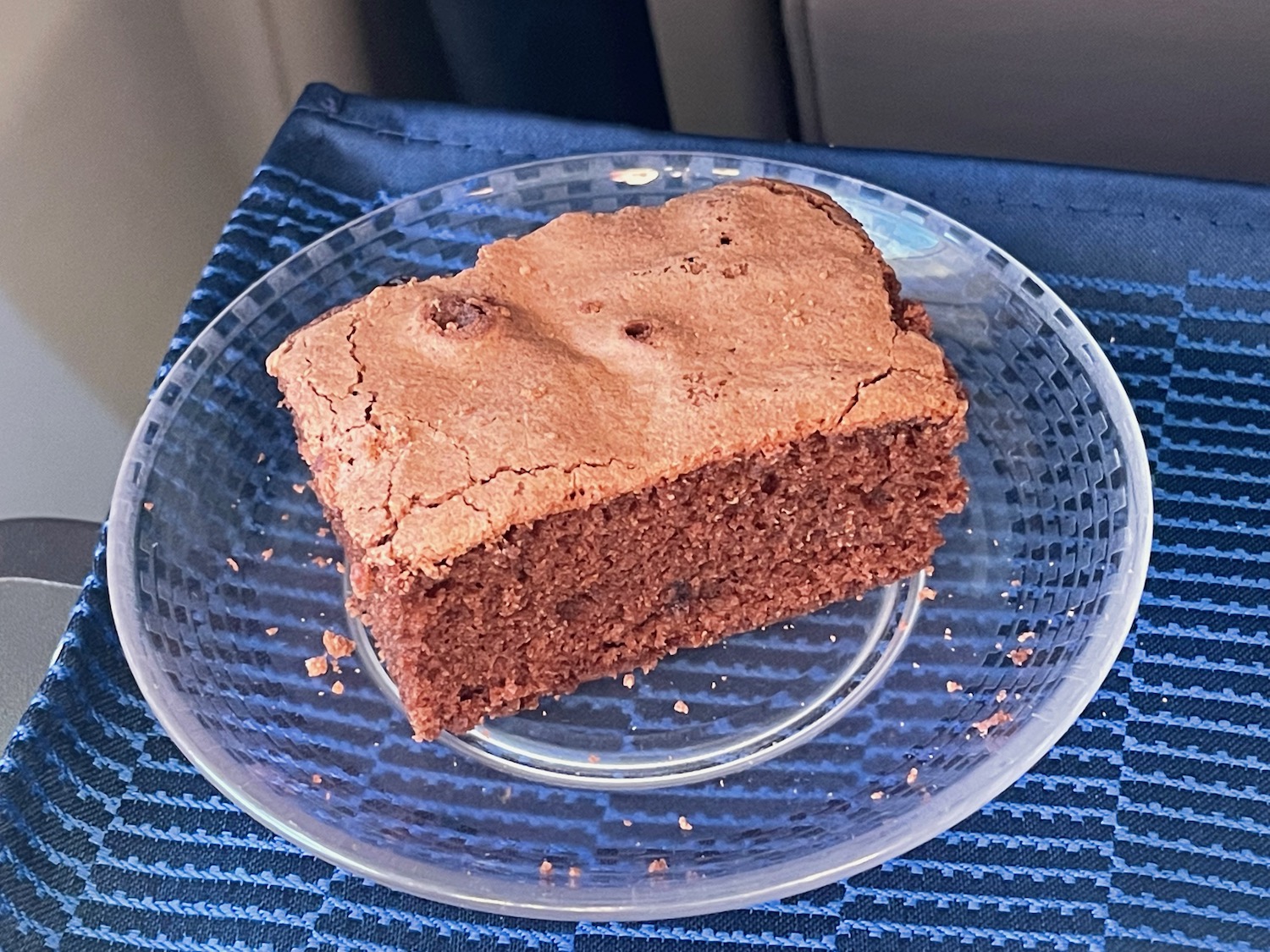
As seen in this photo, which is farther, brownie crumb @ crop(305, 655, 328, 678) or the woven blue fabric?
brownie crumb @ crop(305, 655, 328, 678)

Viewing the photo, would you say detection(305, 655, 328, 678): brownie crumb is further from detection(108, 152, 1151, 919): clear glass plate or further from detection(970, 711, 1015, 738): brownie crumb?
detection(970, 711, 1015, 738): brownie crumb

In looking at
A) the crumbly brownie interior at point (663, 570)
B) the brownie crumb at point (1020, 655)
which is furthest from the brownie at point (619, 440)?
the brownie crumb at point (1020, 655)

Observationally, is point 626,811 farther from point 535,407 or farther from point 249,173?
point 249,173

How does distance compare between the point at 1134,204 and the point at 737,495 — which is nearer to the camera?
the point at 737,495

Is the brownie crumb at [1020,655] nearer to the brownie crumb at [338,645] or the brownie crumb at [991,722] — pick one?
the brownie crumb at [991,722]

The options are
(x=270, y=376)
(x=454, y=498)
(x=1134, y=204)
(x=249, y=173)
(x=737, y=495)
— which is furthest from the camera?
(x=249, y=173)

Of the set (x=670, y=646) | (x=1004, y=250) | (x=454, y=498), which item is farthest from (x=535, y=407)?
(x=1004, y=250)

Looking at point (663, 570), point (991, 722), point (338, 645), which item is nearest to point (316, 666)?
point (338, 645)

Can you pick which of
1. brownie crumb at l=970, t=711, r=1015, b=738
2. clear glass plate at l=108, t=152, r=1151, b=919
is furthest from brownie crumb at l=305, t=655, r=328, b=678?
brownie crumb at l=970, t=711, r=1015, b=738
